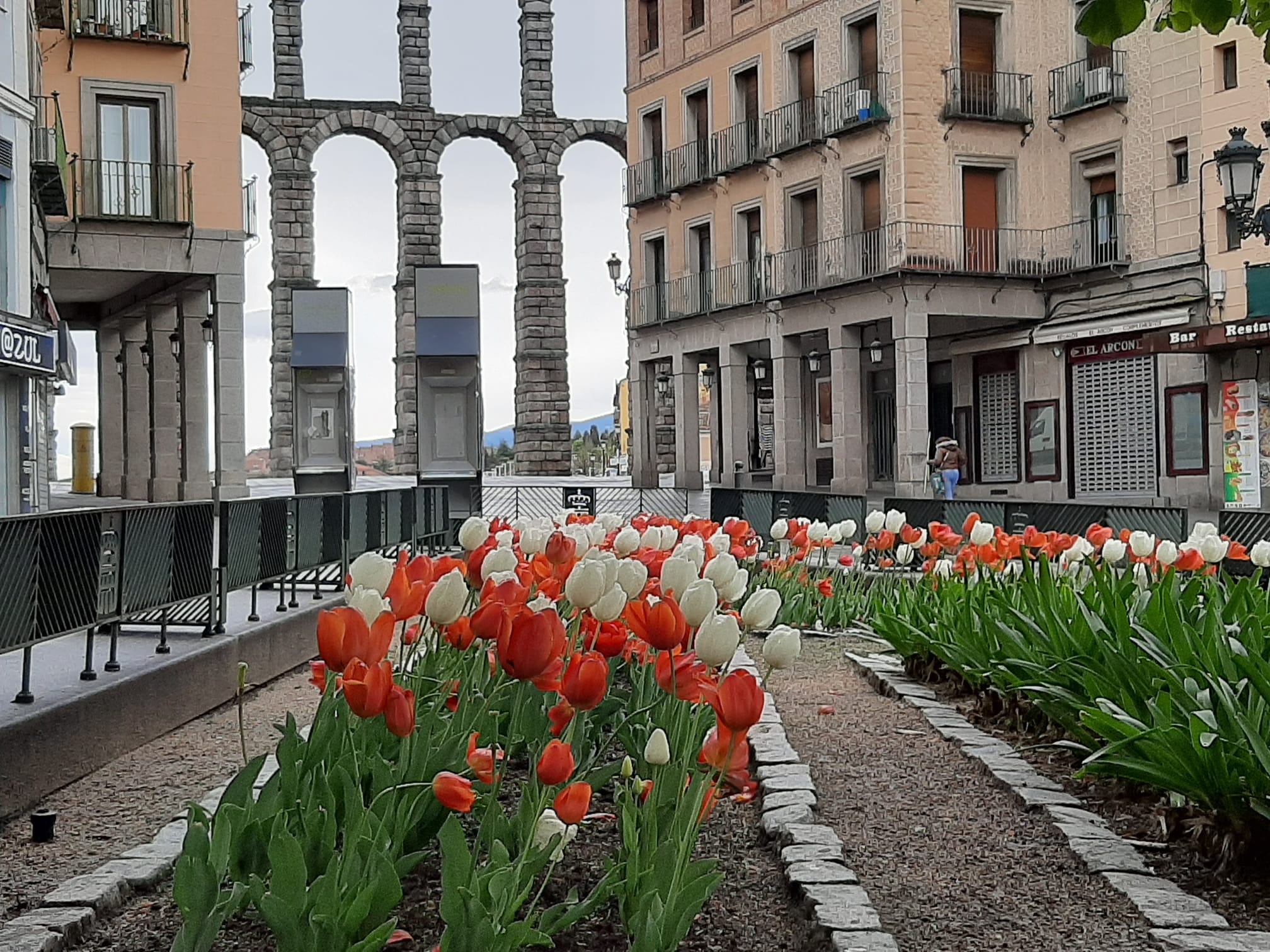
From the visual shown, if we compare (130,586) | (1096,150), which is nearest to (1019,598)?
(130,586)

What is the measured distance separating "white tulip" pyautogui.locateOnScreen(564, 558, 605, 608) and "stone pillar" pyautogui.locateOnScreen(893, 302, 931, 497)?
25.9 metres

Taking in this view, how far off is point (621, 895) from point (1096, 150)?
91.5 feet

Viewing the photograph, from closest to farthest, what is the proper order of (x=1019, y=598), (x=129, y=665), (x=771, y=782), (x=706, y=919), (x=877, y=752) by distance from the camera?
(x=706, y=919) → (x=771, y=782) → (x=877, y=752) → (x=1019, y=598) → (x=129, y=665)

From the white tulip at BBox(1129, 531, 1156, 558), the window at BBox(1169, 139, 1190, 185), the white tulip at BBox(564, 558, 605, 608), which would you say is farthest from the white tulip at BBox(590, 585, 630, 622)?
the window at BBox(1169, 139, 1190, 185)

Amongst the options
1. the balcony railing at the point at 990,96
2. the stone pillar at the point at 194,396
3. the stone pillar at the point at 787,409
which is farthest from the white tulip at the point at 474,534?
the stone pillar at the point at 787,409

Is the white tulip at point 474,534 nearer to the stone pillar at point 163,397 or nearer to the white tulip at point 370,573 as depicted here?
the white tulip at point 370,573

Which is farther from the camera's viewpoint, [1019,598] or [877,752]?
[1019,598]

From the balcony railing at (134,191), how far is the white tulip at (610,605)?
2223 centimetres

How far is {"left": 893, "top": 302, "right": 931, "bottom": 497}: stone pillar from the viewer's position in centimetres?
2902

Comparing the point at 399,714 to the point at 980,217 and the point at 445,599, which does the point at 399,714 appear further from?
the point at 980,217

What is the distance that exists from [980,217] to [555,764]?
2899 cm

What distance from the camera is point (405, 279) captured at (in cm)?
4534

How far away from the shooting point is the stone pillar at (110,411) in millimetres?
31938

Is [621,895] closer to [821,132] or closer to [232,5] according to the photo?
[232,5]
